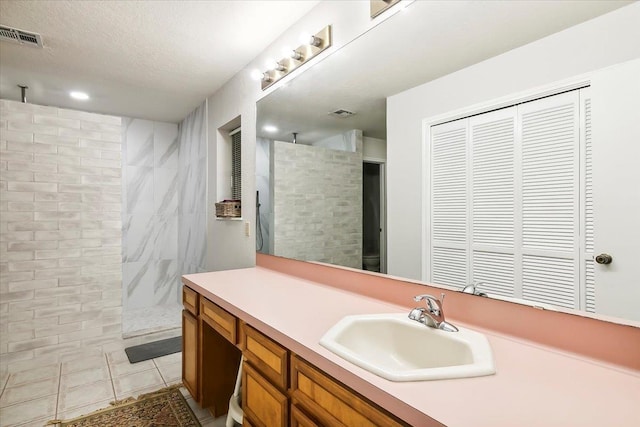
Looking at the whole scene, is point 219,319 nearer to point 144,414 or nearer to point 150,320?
point 144,414

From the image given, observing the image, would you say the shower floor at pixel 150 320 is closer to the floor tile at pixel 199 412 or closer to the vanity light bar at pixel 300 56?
the floor tile at pixel 199 412

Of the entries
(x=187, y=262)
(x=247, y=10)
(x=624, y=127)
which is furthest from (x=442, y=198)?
(x=187, y=262)

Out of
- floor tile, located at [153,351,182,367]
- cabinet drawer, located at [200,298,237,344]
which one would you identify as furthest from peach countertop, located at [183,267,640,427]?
floor tile, located at [153,351,182,367]

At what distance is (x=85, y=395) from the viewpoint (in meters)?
2.22

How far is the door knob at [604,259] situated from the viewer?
2.92 feet

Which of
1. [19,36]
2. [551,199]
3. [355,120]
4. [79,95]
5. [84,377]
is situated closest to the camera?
[551,199]

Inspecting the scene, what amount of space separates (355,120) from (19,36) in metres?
2.27

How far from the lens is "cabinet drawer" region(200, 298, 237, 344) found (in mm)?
1504

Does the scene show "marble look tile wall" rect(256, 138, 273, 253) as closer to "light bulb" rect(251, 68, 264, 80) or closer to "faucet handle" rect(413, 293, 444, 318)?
"light bulb" rect(251, 68, 264, 80)

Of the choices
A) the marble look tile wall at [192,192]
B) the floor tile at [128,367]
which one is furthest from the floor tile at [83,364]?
the marble look tile wall at [192,192]

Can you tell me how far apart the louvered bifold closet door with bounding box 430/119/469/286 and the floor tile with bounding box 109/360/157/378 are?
2.39m

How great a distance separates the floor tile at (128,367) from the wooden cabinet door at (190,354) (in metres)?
0.66

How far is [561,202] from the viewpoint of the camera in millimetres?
977

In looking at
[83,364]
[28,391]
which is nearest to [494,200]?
[28,391]
